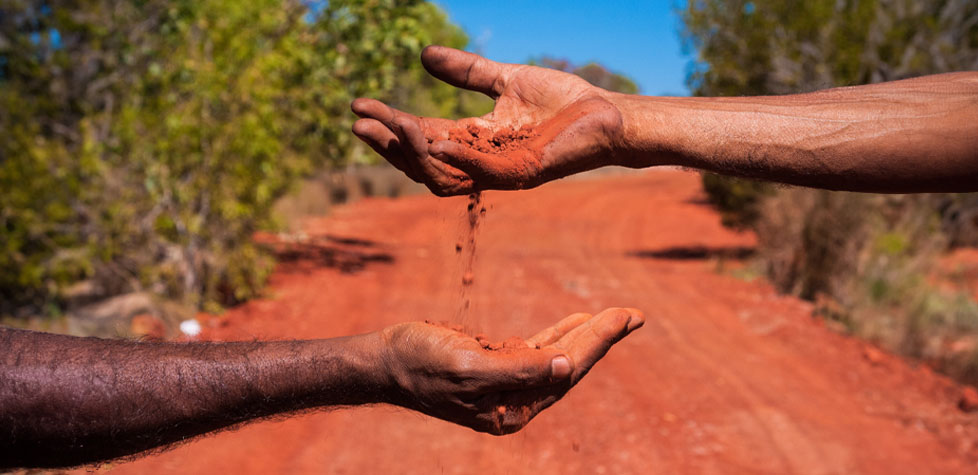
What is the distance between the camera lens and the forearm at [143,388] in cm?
193

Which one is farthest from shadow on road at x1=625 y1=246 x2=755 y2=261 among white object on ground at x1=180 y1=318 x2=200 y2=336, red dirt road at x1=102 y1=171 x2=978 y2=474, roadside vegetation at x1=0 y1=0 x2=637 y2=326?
white object on ground at x1=180 y1=318 x2=200 y2=336

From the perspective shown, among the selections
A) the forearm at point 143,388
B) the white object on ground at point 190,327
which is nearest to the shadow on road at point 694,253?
the white object on ground at point 190,327

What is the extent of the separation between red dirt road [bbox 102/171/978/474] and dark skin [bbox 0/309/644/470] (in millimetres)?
239

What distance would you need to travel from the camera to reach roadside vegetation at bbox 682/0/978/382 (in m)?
7.58

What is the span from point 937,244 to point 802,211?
1701 millimetres

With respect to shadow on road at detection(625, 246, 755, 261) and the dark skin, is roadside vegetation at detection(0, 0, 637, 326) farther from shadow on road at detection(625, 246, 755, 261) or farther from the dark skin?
shadow on road at detection(625, 246, 755, 261)

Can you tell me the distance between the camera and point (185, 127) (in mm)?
6832

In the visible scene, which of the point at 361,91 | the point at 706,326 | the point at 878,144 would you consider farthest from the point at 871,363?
the point at 361,91

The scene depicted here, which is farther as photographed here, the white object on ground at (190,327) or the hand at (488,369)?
the white object on ground at (190,327)

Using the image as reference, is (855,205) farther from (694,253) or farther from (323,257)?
(323,257)

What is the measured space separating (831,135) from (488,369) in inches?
42.2

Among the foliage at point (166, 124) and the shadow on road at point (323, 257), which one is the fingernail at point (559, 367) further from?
the shadow on road at point (323, 257)

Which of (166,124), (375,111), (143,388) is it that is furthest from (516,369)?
(166,124)

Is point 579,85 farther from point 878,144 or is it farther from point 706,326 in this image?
point 706,326
